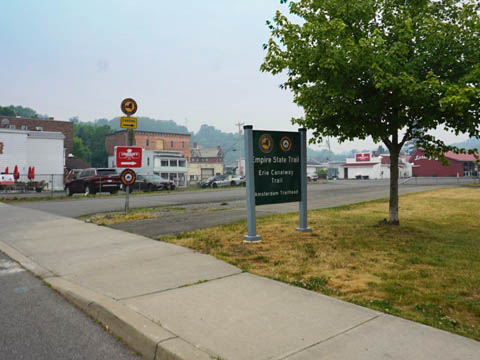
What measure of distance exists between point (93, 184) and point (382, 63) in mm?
Answer: 23638

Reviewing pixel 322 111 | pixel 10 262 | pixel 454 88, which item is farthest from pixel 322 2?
pixel 10 262

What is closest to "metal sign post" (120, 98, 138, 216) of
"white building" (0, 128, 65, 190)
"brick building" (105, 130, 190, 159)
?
"white building" (0, 128, 65, 190)

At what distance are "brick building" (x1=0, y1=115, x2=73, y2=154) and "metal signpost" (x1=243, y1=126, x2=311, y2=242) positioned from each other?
75769 mm

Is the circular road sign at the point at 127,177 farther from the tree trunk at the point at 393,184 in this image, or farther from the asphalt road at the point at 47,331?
the tree trunk at the point at 393,184

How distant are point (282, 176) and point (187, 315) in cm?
493

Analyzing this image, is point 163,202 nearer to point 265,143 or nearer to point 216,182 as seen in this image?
point 265,143

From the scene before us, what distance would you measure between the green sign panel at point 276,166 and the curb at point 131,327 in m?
4.11

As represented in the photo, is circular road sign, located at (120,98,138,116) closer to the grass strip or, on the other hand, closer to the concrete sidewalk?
the grass strip

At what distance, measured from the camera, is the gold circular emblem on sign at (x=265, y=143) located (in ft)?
26.3

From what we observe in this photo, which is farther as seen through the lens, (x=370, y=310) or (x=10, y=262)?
(x=10, y=262)

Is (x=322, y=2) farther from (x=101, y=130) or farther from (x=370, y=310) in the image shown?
(x=101, y=130)

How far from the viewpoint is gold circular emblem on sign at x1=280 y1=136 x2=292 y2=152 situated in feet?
27.6

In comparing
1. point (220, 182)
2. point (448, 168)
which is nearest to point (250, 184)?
point (220, 182)

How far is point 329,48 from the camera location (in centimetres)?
684
